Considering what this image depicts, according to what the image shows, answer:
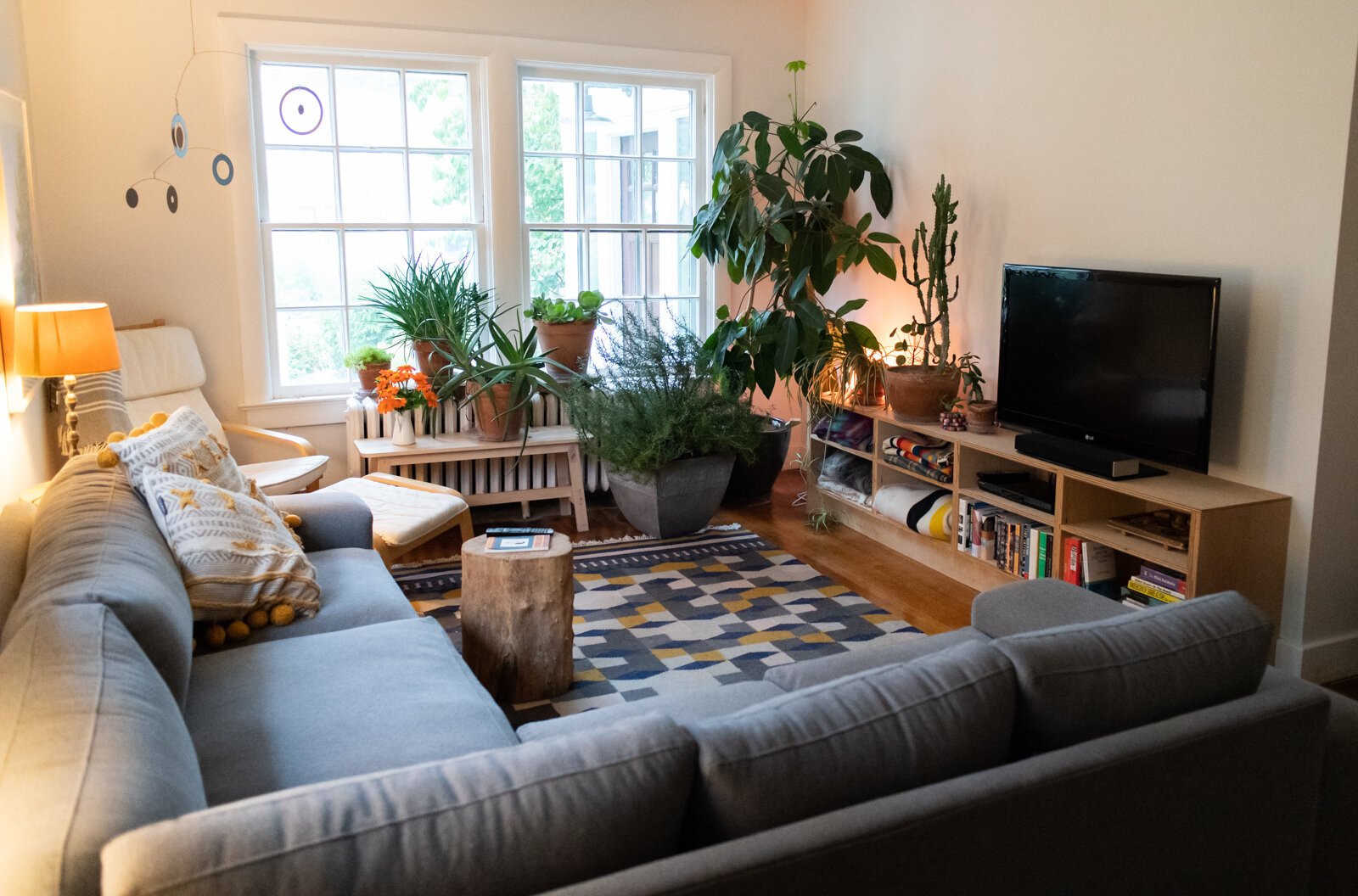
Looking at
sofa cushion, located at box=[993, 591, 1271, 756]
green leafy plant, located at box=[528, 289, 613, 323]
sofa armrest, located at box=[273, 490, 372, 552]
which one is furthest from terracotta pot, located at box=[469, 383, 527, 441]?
sofa cushion, located at box=[993, 591, 1271, 756]

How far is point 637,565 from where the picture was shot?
14.7 ft

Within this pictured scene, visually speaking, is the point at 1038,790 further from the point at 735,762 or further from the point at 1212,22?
the point at 1212,22

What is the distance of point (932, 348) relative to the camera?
4.75 m

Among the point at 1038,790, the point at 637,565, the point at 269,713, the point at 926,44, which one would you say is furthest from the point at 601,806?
the point at 926,44

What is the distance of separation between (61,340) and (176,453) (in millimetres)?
690

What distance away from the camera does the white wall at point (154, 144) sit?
4.51 meters

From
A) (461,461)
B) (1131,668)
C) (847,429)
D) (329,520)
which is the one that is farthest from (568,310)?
(1131,668)

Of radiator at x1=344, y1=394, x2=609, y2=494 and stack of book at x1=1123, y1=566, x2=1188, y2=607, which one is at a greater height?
radiator at x1=344, y1=394, x2=609, y2=494

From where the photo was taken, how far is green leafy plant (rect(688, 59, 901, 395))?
16.0 ft

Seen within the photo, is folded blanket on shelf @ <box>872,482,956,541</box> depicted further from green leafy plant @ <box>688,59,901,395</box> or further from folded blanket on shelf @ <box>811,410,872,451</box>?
green leafy plant @ <box>688,59,901,395</box>

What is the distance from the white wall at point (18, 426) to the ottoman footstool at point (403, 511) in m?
0.92

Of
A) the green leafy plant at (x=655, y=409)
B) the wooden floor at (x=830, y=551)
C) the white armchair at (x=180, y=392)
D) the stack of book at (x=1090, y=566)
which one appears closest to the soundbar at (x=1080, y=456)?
the stack of book at (x=1090, y=566)

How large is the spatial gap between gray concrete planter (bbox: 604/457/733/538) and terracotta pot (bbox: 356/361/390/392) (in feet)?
3.78

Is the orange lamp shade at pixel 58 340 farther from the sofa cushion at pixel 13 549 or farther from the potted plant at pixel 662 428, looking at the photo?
the potted plant at pixel 662 428
